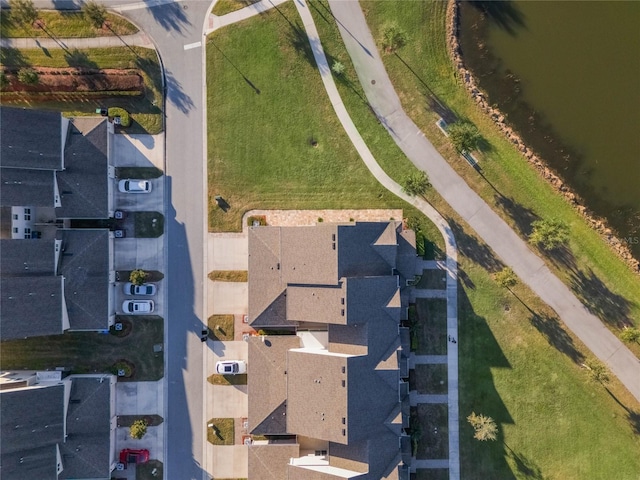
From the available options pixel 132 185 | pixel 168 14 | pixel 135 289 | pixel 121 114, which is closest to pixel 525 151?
pixel 168 14

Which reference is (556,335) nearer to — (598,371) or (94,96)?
(598,371)

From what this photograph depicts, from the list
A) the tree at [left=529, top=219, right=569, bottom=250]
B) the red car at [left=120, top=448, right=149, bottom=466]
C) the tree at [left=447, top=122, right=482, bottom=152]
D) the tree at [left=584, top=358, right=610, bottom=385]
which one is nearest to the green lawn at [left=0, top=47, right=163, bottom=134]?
the tree at [left=447, top=122, right=482, bottom=152]

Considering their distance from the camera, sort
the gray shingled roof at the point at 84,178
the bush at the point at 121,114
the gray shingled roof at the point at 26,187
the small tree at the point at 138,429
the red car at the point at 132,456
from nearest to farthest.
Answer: the gray shingled roof at the point at 26,187
the gray shingled roof at the point at 84,178
the small tree at the point at 138,429
the red car at the point at 132,456
the bush at the point at 121,114

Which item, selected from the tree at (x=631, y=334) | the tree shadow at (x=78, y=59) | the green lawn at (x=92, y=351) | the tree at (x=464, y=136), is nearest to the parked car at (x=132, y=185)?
the tree shadow at (x=78, y=59)

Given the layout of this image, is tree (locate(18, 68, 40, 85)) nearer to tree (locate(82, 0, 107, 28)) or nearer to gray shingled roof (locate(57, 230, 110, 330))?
tree (locate(82, 0, 107, 28))

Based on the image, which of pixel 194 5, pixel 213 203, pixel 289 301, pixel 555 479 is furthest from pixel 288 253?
pixel 555 479

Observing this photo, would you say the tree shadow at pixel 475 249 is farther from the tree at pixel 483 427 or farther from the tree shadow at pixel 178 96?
the tree shadow at pixel 178 96

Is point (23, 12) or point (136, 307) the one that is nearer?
point (23, 12)
